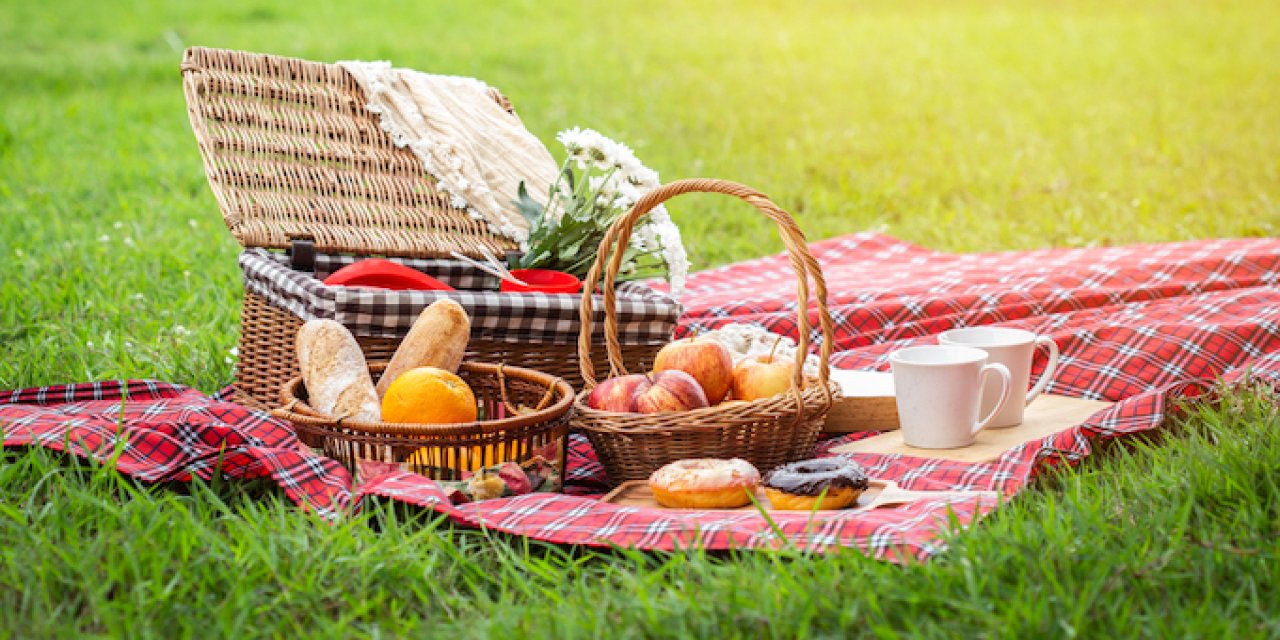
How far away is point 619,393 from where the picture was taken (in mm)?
2488

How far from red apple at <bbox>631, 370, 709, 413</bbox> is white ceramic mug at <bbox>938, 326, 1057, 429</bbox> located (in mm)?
574

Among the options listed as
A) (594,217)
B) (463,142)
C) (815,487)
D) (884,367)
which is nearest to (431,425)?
(815,487)

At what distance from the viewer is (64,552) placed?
1961 mm

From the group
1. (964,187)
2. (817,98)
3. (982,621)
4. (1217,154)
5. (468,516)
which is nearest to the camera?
(982,621)

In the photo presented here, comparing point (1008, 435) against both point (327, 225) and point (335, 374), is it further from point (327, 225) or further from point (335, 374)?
point (327, 225)

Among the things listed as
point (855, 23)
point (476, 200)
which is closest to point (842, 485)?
point (476, 200)

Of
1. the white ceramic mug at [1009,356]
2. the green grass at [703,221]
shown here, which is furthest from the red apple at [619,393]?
the white ceramic mug at [1009,356]

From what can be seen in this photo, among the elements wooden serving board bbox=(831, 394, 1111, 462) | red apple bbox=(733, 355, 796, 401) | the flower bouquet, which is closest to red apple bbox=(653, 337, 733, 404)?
red apple bbox=(733, 355, 796, 401)

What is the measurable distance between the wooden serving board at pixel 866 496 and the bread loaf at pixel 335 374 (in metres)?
0.47

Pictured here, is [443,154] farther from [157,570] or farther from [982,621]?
[982,621]

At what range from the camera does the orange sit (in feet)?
7.70

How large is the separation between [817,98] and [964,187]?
212 cm

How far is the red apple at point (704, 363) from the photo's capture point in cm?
256

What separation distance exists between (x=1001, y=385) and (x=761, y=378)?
1.64ft
